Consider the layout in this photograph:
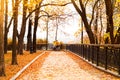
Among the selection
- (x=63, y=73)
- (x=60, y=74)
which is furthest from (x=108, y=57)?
(x=60, y=74)

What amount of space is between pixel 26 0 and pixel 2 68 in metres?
13.0

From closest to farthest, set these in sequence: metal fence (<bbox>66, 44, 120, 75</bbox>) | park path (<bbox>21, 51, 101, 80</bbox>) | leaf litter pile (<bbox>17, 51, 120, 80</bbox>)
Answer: park path (<bbox>21, 51, 101, 80</bbox>) → leaf litter pile (<bbox>17, 51, 120, 80</bbox>) → metal fence (<bbox>66, 44, 120, 75</bbox>)

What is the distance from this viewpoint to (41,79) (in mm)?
14703

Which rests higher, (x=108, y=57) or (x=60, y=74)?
(x=108, y=57)

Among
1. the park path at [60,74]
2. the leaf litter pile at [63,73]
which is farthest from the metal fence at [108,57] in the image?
the park path at [60,74]

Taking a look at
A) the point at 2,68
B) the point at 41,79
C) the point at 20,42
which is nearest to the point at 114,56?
the point at 41,79

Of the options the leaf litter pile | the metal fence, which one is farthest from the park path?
the metal fence

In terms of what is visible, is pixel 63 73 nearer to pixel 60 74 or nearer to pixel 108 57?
pixel 60 74

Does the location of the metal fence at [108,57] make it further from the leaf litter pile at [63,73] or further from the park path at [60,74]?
the park path at [60,74]

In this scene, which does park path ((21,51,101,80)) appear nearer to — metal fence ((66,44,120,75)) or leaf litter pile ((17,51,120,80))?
leaf litter pile ((17,51,120,80))

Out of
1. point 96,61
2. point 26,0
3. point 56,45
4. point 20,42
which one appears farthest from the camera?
point 56,45

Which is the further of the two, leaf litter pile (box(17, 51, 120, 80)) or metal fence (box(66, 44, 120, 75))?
metal fence (box(66, 44, 120, 75))

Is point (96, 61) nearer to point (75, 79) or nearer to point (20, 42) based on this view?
point (75, 79)

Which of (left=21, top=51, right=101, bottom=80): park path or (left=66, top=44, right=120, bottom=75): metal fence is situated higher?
(left=66, top=44, right=120, bottom=75): metal fence
